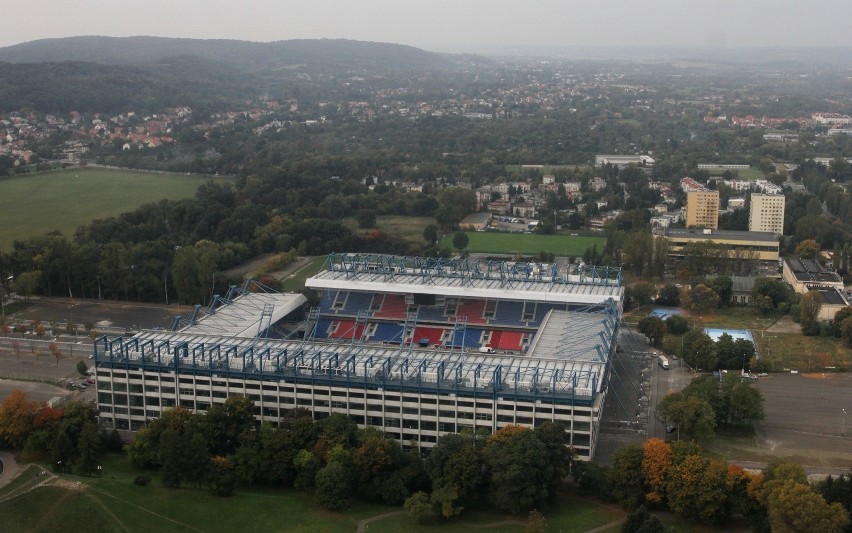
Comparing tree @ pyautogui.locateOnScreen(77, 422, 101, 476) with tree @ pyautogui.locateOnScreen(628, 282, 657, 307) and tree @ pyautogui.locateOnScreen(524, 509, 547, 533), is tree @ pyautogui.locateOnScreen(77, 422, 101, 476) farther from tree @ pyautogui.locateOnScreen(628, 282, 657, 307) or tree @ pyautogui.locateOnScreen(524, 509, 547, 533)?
tree @ pyautogui.locateOnScreen(628, 282, 657, 307)

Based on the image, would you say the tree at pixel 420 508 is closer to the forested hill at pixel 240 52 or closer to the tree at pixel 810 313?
the tree at pixel 810 313

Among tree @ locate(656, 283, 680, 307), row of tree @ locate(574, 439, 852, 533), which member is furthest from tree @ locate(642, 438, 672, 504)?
tree @ locate(656, 283, 680, 307)

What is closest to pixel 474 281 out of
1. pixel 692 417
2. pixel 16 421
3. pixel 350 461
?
pixel 692 417

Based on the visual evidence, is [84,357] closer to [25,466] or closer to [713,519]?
[25,466]

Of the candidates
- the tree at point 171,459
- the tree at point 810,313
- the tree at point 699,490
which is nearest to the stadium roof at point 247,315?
the tree at point 171,459

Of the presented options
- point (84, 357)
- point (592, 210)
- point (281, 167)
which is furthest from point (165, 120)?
point (84, 357)

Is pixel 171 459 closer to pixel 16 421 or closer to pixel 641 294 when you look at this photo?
pixel 16 421
